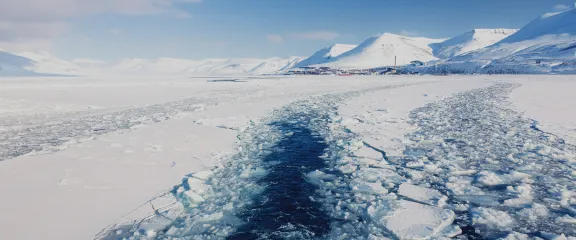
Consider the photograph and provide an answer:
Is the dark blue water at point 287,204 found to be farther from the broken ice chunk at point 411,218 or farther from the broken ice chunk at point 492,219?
the broken ice chunk at point 492,219

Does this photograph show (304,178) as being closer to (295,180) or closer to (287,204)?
(295,180)

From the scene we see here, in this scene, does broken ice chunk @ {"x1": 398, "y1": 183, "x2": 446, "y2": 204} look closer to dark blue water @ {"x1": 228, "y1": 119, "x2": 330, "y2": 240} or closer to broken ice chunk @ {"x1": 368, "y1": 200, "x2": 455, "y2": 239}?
broken ice chunk @ {"x1": 368, "y1": 200, "x2": 455, "y2": 239}

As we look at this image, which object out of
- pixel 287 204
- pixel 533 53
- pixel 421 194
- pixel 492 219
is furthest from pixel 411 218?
pixel 533 53

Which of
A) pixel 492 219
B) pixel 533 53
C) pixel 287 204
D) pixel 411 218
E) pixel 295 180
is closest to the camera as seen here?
pixel 492 219

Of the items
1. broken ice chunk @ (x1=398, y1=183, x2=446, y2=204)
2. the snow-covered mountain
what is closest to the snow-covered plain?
broken ice chunk @ (x1=398, y1=183, x2=446, y2=204)

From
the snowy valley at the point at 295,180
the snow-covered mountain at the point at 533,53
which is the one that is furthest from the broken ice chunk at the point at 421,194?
the snow-covered mountain at the point at 533,53

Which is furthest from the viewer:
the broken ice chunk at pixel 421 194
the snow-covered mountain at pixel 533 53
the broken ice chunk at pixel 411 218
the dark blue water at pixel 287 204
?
the snow-covered mountain at pixel 533 53
